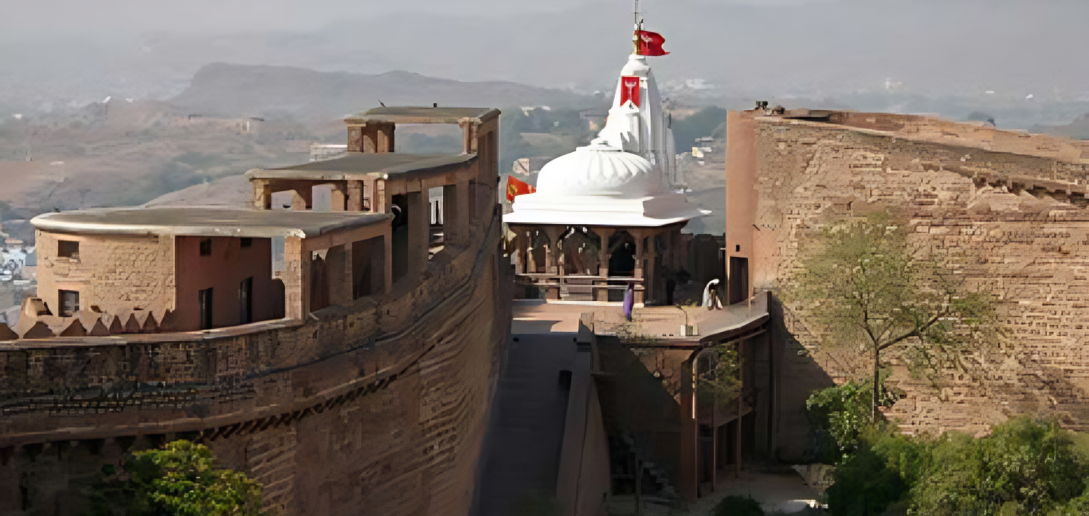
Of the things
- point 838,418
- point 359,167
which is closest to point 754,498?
point 838,418

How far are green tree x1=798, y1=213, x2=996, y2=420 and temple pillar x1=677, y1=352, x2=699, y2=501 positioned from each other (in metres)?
2.07

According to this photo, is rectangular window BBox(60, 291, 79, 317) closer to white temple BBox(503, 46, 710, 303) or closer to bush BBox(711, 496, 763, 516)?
bush BBox(711, 496, 763, 516)

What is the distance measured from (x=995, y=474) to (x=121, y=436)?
11766 millimetres

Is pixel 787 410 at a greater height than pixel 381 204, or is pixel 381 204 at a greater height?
pixel 381 204

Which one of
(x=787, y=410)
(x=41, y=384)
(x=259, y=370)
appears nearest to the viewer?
(x=41, y=384)

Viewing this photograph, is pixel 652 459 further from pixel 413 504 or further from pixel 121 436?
pixel 121 436

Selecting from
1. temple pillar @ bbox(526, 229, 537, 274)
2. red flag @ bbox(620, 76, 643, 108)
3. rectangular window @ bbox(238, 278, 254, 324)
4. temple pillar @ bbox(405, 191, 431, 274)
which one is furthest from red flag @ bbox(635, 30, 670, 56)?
rectangular window @ bbox(238, 278, 254, 324)

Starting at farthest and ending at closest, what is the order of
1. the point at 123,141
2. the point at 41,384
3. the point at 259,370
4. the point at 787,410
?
the point at 123,141 → the point at 787,410 → the point at 259,370 → the point at 41,384

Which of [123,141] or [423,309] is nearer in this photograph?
[423,309]

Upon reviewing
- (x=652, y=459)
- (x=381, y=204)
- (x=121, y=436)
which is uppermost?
(x=381, y=204)

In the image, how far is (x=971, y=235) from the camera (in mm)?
25031

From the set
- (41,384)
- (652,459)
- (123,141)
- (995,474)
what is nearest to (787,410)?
(652,459)

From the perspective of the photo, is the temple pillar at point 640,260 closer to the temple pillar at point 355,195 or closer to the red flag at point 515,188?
the red flag at point 515,188

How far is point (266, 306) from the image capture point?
17.6 m
